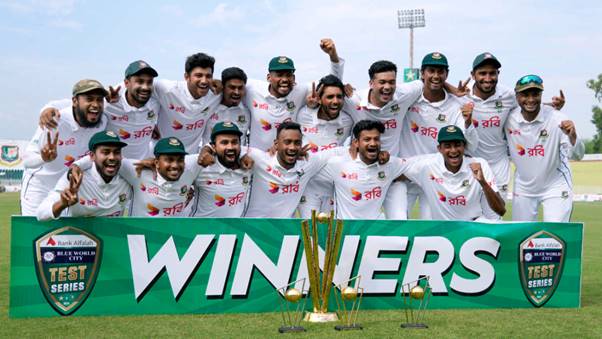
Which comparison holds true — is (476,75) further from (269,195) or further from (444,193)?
(269,195)

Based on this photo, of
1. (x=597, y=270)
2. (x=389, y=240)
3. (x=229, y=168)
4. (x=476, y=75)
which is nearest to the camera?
(x=389, y=240)

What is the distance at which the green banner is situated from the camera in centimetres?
626

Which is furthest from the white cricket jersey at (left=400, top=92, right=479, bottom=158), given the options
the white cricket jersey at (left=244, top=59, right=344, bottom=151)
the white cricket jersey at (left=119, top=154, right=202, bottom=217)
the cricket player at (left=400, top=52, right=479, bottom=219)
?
the white cricket jersey at (left=119, top=154, right=202, bottom=217)

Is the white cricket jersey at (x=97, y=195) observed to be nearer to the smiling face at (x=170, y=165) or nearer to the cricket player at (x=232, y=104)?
the smiling face at (x=170, y=165)

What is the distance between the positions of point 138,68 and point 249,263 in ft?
8.65

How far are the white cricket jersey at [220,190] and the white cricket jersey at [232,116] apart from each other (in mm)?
856

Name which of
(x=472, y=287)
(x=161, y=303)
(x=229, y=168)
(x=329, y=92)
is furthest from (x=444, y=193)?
(x=161, y=303)

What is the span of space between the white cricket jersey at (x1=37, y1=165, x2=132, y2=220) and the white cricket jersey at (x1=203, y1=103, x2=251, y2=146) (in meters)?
1.61

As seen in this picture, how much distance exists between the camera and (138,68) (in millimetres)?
7461

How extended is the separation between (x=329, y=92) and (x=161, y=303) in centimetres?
309

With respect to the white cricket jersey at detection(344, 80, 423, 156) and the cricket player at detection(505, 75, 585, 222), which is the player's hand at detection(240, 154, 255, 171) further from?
the cricket player at detection(505, 75, 585, 222)

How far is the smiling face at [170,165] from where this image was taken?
6.85m

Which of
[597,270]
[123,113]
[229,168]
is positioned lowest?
[597,270]

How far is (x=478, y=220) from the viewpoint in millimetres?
7102
